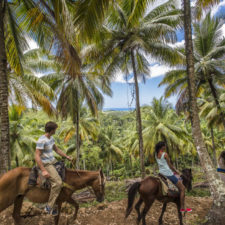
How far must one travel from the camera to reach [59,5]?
5.67 meters

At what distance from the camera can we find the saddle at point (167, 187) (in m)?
5.54

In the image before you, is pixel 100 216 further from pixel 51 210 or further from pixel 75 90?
pixel 75 90

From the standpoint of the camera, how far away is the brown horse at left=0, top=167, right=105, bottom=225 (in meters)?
4.56

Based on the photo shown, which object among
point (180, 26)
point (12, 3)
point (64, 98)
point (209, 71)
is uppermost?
point (180, 26)

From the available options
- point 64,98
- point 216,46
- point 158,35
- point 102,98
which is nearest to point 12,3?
point 158,35

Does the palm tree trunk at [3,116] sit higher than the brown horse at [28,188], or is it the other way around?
the palm tree trunk at [3,116]

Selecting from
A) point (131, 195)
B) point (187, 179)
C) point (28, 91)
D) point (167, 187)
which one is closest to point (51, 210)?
point (131, 195)

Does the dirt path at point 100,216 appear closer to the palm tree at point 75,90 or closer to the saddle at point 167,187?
the saddle at point 167,187

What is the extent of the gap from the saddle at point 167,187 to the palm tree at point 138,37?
6.28 metres

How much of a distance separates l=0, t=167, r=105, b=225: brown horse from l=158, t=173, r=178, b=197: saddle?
5.72ft

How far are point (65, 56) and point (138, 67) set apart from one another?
29.5 ft

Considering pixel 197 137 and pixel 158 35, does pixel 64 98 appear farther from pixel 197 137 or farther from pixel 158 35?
pixel 197 137

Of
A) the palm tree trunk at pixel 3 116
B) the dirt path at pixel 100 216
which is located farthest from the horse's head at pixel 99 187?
the palm tree trunk at pixel 3 116

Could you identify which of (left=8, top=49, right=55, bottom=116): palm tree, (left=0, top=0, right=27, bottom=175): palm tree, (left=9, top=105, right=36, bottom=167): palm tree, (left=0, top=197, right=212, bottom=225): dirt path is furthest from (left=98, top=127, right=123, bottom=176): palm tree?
(left=0, top=197, right=212, bottom=225): dirt path
